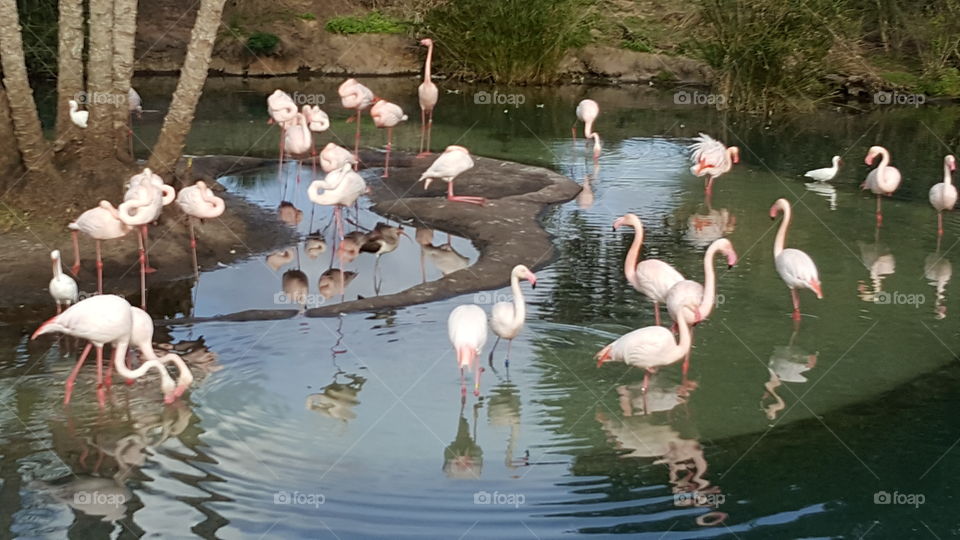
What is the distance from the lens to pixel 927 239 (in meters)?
9.61

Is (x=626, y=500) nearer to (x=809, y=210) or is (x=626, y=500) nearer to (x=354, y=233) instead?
(x=354, y=233)

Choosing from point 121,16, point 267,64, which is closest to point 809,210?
point 121,16

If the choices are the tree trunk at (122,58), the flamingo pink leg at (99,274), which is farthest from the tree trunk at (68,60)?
the flamingo pink leg at (99,274)

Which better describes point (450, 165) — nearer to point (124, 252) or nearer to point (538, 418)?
point (124, 252)

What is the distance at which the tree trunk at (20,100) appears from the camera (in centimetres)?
873

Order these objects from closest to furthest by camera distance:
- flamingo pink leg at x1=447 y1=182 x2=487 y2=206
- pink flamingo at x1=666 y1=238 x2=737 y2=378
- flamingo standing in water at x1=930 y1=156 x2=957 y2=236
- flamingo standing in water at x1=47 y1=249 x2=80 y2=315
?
pink flamingo at x1=666 y1=238 x2=737 y2=378 → flamingo standing in water at x1=47 y1=249 x2=80 y2=315 → flamingo standing in water at x1=930 y1=156 x2=957 y2=236 → flamingo pink leg at x1=447 y1=182 x2=487 y2=206

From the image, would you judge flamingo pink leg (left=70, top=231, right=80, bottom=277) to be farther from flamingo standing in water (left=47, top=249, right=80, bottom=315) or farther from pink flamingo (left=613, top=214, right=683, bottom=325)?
pink flamingo (left=613, top=214, right=683, bottom=325)

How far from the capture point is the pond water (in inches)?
192

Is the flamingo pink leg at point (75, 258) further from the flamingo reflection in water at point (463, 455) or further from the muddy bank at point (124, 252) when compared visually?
the flamingo reflection in water at point (463, 455)

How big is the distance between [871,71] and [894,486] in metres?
14.2

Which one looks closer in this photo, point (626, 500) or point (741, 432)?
point (626, 500)

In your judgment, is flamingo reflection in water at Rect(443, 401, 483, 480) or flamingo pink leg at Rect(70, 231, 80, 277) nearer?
flamingo reflection in water at Rect(443, 401, 483, 480)

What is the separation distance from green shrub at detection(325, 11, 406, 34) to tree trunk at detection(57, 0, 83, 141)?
1188 cm

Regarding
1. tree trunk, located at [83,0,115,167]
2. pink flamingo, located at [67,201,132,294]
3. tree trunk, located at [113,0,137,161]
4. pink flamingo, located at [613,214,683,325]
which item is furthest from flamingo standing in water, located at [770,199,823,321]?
tree trunk, located at [83,0,115,167]
